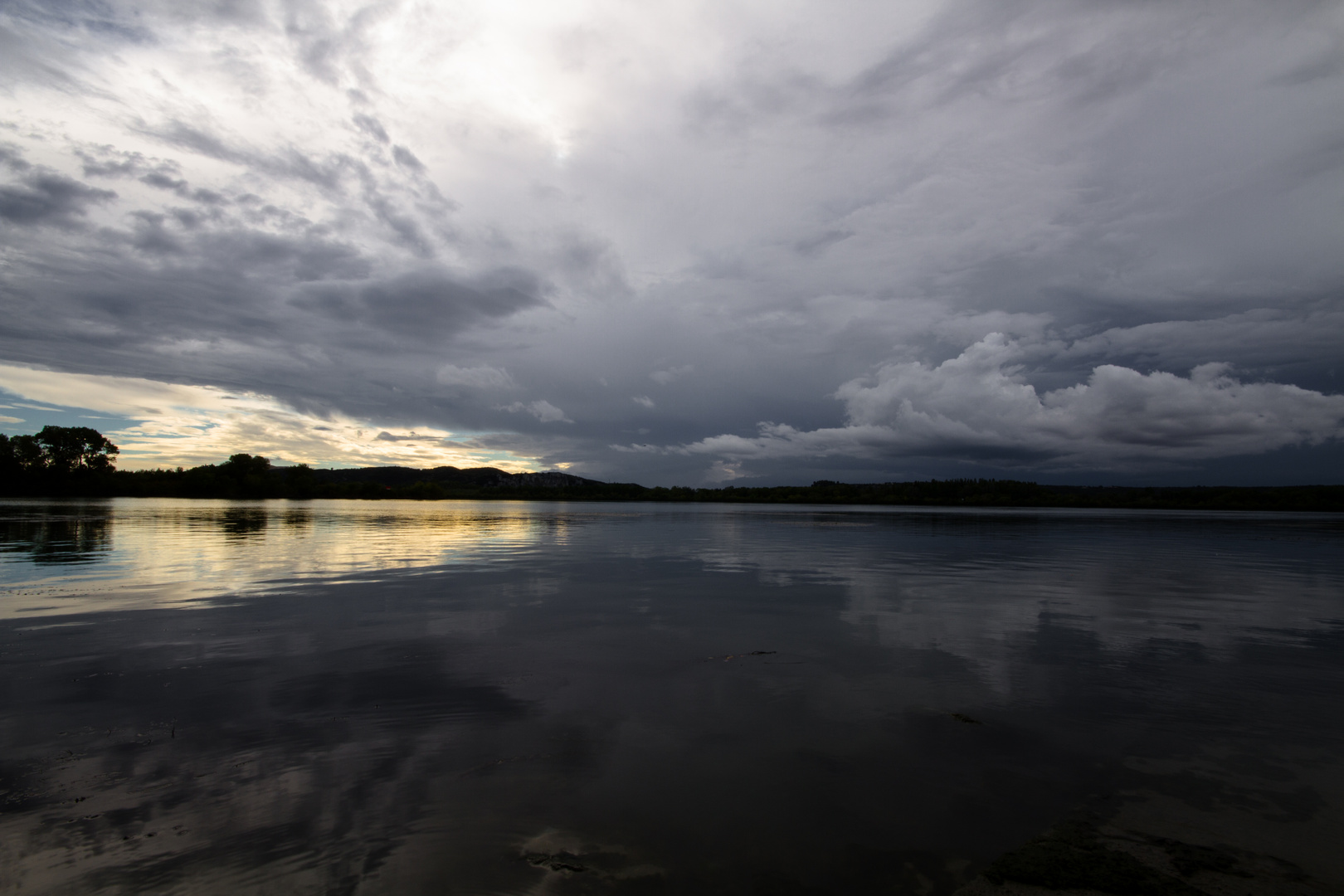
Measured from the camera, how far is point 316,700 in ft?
32.7

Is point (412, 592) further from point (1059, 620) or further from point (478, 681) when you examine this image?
point (1059, 620)

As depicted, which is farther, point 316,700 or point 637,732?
point 316,700

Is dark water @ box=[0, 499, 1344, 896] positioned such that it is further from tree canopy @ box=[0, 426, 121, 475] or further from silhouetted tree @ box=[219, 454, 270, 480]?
silhouetted tree @ box=[219, 454, 270, 480]

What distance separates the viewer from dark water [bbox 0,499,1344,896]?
577 centimetres

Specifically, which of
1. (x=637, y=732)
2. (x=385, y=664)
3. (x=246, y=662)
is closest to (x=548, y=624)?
(x=385, y=664)

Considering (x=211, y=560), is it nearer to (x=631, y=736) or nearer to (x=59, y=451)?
(x=631, y=736)

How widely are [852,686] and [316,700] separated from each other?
8.88 metres

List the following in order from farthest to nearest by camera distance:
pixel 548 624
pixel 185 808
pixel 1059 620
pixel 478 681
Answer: pixel 1059 620 < pixel 548 624 < pixel 478 681 < pixel 185 808

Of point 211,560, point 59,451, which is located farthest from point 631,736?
point 59,451

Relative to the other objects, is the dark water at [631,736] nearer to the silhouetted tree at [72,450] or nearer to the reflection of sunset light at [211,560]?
the reflection of sunset light at [211,560]

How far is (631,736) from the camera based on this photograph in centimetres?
874

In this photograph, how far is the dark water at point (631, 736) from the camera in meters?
5.77

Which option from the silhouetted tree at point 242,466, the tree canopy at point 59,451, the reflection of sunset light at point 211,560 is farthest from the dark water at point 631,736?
the silhouetted tree at point 242,466

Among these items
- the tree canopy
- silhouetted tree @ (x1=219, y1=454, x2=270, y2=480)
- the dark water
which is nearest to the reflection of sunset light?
the dark water
